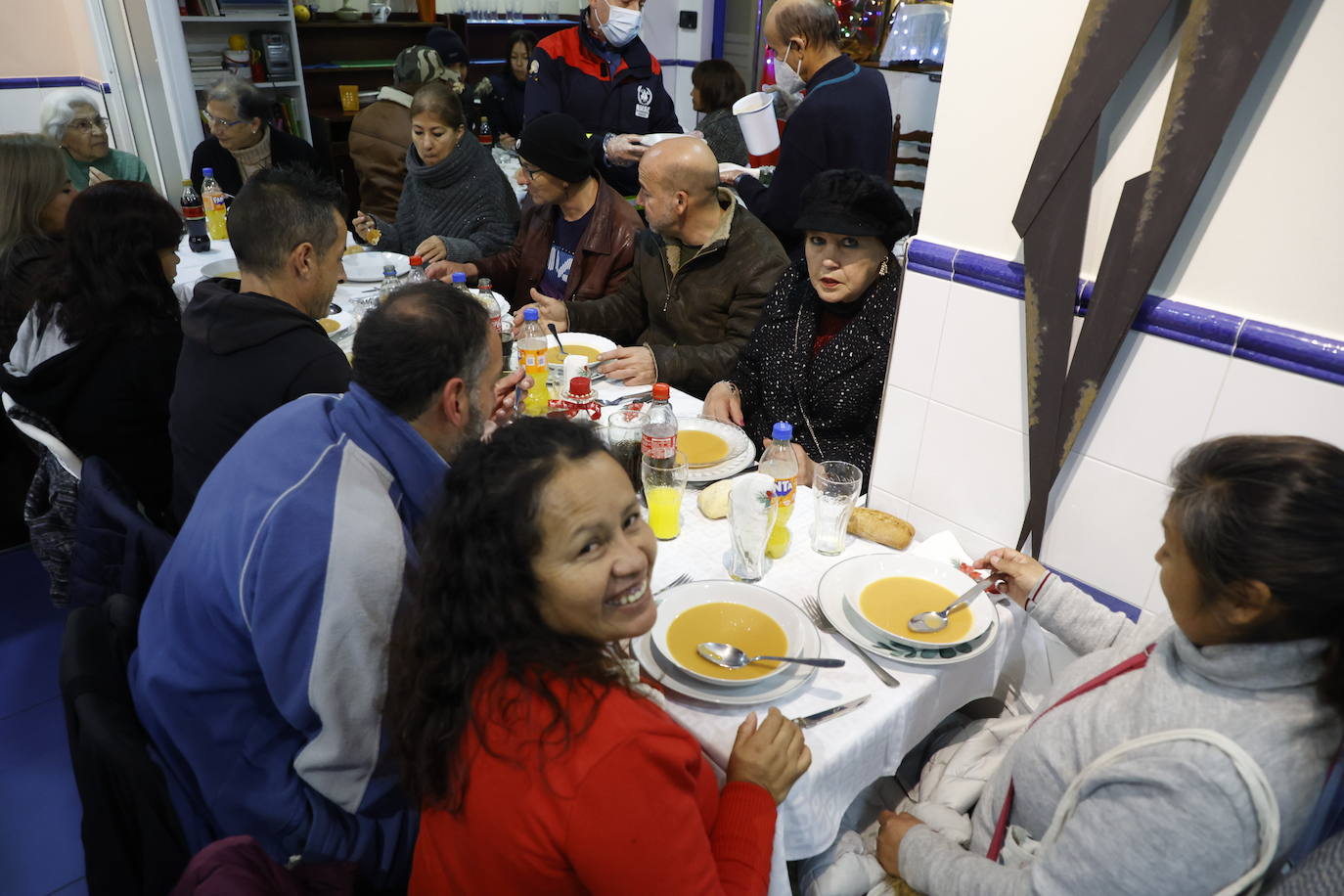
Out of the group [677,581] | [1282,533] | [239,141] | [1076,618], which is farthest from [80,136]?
[1282,533]

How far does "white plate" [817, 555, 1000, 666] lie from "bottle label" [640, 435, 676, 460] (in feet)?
1.52

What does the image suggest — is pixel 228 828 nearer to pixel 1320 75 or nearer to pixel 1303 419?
pixel 1303 419

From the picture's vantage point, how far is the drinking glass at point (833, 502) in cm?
171

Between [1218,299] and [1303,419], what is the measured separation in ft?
0.85

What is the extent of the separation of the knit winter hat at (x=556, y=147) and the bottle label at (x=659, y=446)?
1.87 meters

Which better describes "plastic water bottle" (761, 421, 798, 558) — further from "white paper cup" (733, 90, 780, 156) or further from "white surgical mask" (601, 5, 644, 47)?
"white surgical mask" (601, 5, 644, 47)

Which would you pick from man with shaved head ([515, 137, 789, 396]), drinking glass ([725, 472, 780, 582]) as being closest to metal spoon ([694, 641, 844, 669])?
drinking glass ([725, 472, 780, 582])

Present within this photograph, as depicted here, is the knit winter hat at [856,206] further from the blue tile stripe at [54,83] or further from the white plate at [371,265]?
the blue tile stripe at [54,83]

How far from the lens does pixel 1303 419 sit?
146cm

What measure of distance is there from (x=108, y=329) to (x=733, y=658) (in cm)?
204

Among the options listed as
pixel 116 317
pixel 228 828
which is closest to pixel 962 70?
pixel 228 828

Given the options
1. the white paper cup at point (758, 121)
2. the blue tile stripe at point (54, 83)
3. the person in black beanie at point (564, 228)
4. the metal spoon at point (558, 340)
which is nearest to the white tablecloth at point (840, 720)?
the metal spoon at point (558, 340)

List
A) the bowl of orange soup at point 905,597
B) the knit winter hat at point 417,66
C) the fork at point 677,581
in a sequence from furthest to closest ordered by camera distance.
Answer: the knit winter hat at point 417,66, the fork at point 677,581, the bowl of orange soup at point 905,597

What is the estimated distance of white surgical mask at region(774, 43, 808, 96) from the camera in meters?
3.63
